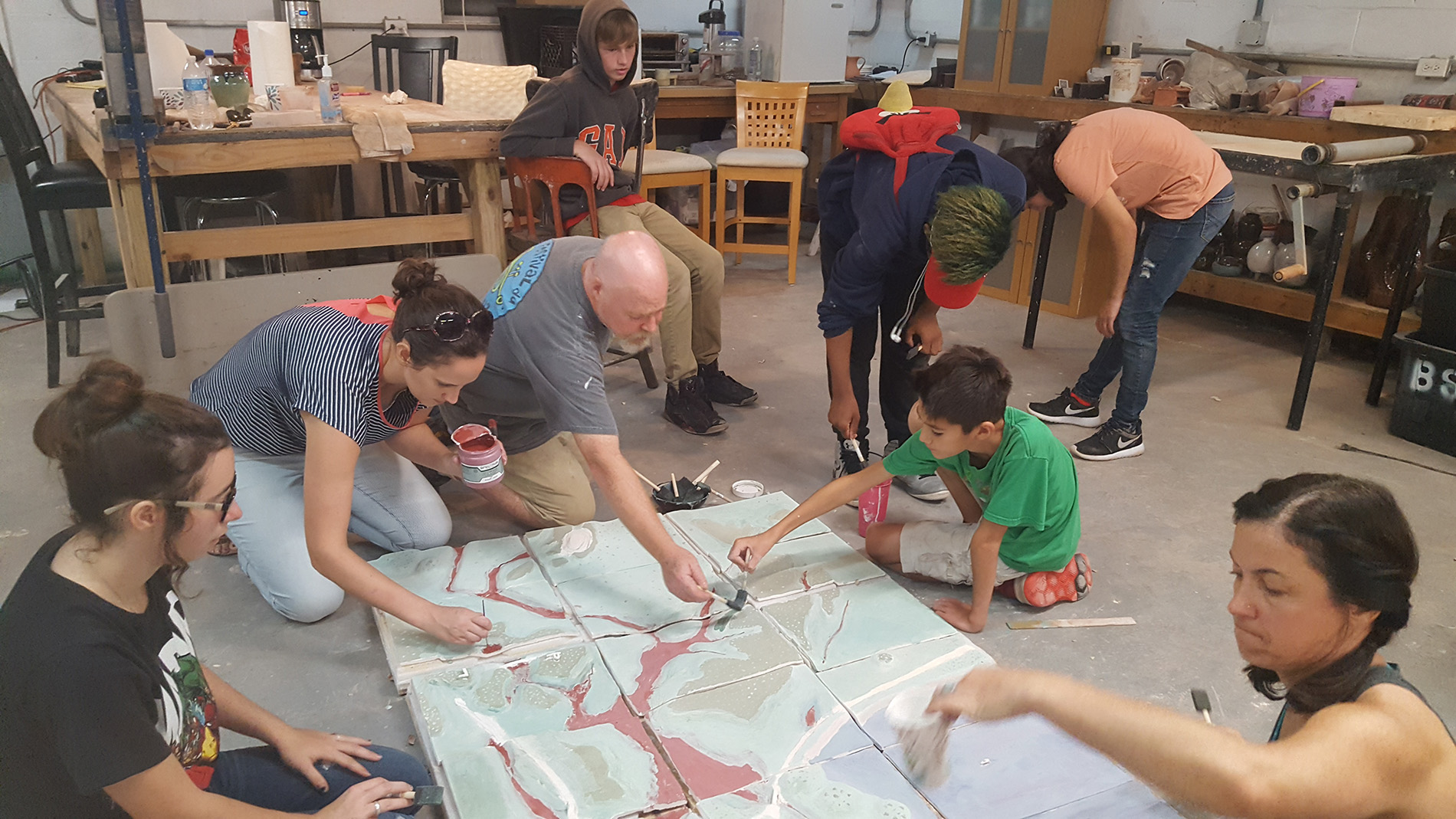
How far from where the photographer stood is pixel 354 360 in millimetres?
1919

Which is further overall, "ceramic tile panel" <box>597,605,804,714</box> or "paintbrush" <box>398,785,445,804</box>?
"ceramic tile panel" <box>597,605,804,714</box>

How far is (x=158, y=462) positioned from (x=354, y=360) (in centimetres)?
76

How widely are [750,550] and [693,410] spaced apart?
120cm

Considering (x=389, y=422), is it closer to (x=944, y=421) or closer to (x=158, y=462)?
(x=158, y=462)

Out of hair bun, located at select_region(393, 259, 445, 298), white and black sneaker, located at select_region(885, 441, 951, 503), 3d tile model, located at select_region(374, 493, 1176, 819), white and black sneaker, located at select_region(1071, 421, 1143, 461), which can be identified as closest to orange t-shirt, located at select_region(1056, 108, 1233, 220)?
white and black sneaker, located at select_region(1071, 421, 1143, 461)

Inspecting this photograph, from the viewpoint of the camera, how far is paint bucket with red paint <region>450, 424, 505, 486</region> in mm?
→ 2160

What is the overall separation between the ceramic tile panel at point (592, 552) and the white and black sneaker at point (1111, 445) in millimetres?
1473

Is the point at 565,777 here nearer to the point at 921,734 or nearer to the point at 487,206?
the point at 921,734

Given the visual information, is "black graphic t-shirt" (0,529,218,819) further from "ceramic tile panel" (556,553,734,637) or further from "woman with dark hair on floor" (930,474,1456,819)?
"ceramic tile panel" (556,553,734,637)

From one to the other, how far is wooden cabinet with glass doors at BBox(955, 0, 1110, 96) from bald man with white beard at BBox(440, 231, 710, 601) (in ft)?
10.9

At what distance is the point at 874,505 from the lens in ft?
8.49

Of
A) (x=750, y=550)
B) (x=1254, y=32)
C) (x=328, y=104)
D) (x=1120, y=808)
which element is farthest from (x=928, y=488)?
(x=1254, y=32)

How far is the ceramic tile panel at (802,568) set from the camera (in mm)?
2287

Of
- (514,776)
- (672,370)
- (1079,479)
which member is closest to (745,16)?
(672,370)
